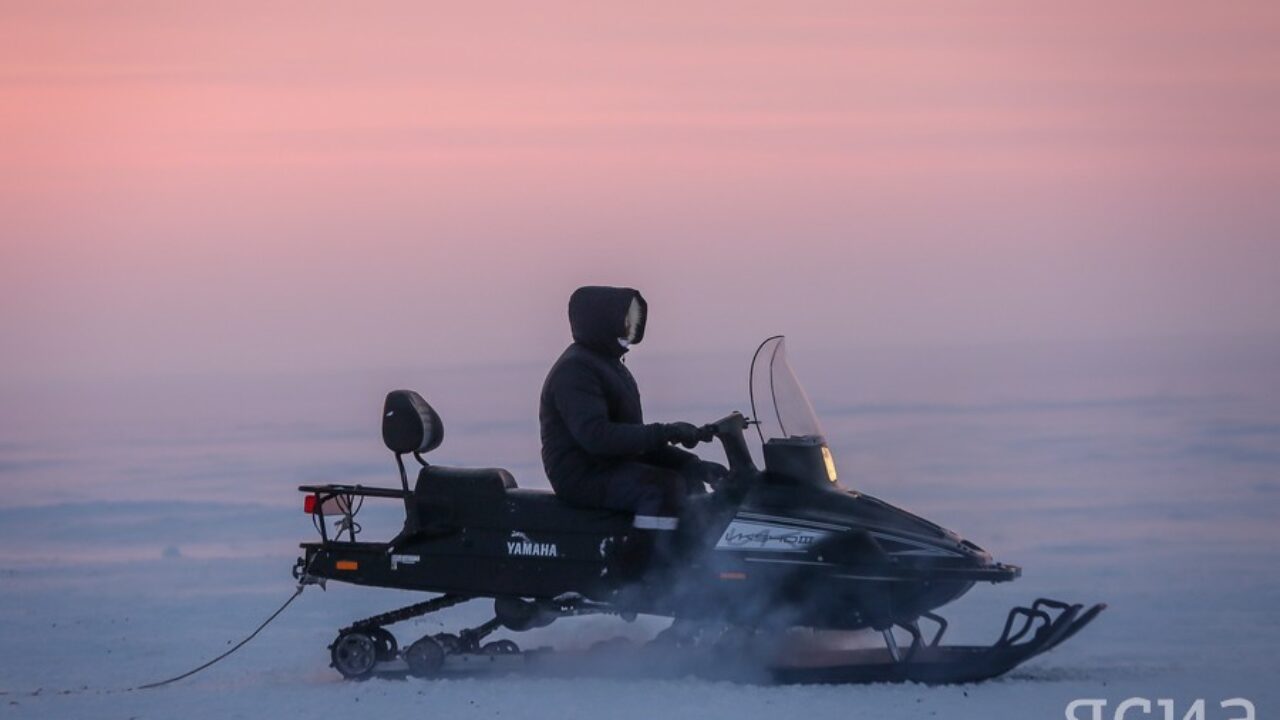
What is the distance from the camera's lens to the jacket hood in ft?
28.0

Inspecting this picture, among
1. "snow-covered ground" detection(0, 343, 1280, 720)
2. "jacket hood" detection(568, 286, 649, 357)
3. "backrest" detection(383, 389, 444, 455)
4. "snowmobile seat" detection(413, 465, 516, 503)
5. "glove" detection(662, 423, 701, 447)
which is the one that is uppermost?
"jacket hood" detection(568, 286, 649, 357)

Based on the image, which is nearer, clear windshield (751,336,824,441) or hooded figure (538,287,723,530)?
hooded figure (538,287,723,530)

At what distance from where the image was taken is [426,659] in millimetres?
8438

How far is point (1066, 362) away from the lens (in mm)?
45156

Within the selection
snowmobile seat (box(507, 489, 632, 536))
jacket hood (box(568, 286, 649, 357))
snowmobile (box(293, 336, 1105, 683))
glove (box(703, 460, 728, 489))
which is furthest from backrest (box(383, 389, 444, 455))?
glove (box(703, 460, 728, 489))

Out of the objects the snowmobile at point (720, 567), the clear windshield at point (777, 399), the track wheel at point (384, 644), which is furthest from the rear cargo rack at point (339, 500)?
the clear windshield at point (777, 399)

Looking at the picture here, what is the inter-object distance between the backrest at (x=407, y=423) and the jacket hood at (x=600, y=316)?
31.2 inches

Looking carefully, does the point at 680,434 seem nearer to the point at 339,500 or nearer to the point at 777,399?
the point at 777,399

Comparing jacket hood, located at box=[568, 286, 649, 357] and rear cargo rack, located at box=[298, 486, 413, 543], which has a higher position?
jacket hood, located at box=[568, 286, 649, 357]

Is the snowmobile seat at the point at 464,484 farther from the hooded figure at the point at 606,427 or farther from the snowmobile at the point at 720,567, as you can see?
the hooded figure at the point at 606,427

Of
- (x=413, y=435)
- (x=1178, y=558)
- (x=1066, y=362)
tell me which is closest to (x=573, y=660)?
(x=413, y=435)

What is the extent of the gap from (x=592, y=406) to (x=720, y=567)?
90 centimetres

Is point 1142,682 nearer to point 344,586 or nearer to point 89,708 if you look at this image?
point 89,708

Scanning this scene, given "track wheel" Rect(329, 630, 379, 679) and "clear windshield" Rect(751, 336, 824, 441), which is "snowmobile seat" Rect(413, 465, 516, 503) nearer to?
"track wheel" Rect(329, 630, 379, 679)
